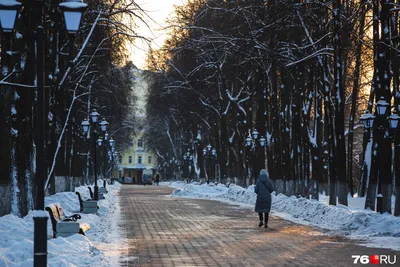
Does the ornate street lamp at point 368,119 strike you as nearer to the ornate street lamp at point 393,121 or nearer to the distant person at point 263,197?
the ornate street lamp at point 393,121

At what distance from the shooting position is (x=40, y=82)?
10438 mm

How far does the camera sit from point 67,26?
10812 mm

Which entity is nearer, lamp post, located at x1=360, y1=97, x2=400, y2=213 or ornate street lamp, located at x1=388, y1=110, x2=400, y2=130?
lamp post, located at x1=360, y1=97, x2=400, y2=213

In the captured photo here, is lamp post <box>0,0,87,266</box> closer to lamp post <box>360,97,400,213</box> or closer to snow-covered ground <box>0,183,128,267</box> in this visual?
snow-covered ground <box>0,183,128,267</box>

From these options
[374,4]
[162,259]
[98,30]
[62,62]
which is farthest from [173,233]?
[62,62]

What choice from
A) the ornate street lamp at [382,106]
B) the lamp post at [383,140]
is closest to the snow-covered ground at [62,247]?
the lamp post at [383,140]

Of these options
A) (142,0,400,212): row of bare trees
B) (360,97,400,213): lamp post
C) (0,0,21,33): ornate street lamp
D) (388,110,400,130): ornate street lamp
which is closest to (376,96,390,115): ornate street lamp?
(360,97,400,213): lamp post

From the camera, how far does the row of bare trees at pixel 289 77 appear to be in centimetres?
2639

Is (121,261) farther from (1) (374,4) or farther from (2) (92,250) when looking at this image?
(1) (374,4)

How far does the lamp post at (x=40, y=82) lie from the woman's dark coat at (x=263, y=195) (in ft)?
40.5

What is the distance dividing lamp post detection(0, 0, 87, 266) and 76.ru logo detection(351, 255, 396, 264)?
5939 mm

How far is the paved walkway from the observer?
1364cm

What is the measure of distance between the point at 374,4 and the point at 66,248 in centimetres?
1406

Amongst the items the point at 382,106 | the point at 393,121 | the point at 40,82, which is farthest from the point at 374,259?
the point at 393,121
